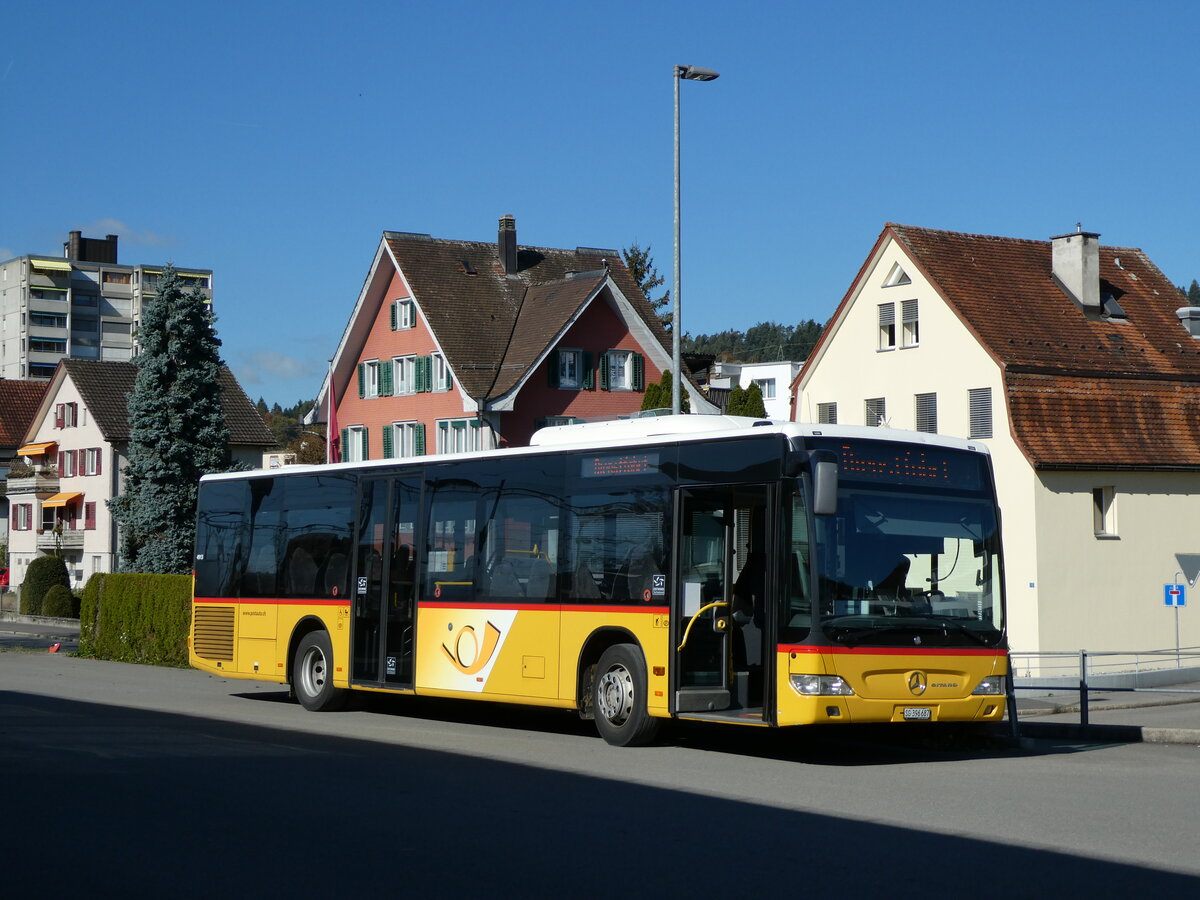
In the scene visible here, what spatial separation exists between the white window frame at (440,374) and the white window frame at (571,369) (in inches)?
153

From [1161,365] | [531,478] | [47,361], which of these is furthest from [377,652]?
[47,361]

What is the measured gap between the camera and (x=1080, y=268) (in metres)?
48.0

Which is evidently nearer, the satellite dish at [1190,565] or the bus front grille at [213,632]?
the bus front grille at [213,632]

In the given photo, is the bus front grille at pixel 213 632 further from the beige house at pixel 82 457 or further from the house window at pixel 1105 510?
the beige house at pixel 82 457

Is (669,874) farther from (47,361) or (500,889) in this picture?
(47,361)

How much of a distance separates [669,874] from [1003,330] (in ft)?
124

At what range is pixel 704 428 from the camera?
52.0 ft

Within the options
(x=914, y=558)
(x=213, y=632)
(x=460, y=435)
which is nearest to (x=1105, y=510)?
(x=460, y=435)

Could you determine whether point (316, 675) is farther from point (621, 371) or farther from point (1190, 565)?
point (621, 371)

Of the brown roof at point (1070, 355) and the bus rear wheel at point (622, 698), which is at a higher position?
the brown roof at point (1070, 355)

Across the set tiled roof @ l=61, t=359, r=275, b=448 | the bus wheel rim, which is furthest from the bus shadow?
tiled roof @ l=61, t=359, r=275, b=448

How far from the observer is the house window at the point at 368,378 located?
60656mm

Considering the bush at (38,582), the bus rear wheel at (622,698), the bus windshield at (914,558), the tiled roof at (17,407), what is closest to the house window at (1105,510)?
the bus windshield at (914,558)

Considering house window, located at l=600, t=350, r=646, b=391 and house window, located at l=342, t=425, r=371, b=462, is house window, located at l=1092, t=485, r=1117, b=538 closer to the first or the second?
house window, located at l=600, t=350, r=646, b=391
